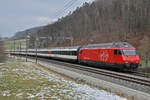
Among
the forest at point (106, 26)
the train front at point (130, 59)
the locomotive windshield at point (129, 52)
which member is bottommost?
the train front at point (130, 59)

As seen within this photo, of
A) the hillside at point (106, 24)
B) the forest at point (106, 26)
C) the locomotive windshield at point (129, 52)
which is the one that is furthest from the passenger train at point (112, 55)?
the hillside at point (106, 24)

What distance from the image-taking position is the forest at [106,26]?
180 ft

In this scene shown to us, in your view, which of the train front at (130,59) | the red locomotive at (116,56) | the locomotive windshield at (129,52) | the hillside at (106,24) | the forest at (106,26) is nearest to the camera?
the train front at (130,59)

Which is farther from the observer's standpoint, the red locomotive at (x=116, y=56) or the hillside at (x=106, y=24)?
the hillside at (x=106, y=24)

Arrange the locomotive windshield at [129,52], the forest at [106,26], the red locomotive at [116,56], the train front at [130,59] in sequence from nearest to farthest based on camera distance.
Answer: the train front at [130,59], the red locomotive at [116,56], the locomotive windshield at [129,52], the forest at [106,26]

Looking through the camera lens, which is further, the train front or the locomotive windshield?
the locomotive windshield

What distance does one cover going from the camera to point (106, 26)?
256 feet

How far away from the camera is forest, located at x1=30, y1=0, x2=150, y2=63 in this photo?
180ft

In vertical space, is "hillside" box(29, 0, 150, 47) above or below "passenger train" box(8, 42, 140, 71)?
above

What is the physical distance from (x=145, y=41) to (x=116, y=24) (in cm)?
2472

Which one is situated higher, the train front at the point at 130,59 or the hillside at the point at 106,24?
the hillside at the point at 106,24

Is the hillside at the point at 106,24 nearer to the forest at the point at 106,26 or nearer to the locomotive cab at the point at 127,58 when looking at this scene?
the forest at the point at 106,26

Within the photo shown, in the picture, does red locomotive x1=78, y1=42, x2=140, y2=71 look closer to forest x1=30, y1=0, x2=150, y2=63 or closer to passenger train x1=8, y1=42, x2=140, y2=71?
passenger train x1=8, y1=42, x2=140, y2=71

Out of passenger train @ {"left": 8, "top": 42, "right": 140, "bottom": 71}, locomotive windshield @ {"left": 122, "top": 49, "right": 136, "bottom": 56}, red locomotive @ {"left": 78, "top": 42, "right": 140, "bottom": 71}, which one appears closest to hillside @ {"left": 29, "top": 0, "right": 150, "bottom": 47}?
passenger train @ {"left": 8, "top": 42, "right": 140, "bottom": 71}
